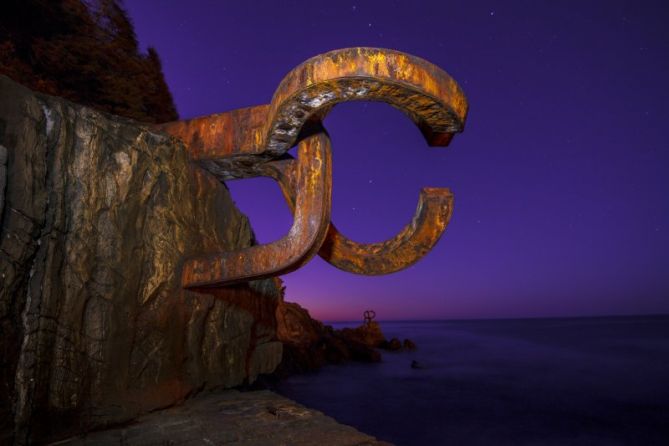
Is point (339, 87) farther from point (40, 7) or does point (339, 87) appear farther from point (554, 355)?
point (554, 355)

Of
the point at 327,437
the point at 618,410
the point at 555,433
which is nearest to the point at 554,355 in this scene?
the point at 618,410

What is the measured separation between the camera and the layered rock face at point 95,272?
197 cm

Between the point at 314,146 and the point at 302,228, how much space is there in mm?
554

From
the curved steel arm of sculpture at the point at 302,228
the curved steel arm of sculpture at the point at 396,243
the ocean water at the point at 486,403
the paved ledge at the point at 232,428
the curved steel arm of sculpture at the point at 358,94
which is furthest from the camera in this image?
the ocean water at the point at 486,403

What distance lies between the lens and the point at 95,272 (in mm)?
2363

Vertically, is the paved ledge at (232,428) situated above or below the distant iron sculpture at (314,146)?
below

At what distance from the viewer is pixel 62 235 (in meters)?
2.21

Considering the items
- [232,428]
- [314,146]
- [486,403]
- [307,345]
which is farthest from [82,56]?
[486,403]

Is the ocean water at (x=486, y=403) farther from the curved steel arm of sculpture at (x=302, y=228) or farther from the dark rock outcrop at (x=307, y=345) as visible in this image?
the curved steel arm of sculpture at (x=302, y=228)

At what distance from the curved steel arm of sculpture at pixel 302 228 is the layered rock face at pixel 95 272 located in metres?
0.61

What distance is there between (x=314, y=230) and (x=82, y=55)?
17.5 feet

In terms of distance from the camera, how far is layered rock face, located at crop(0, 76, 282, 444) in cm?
197

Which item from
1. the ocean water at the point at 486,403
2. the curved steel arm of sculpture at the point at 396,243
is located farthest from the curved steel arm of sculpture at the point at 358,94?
the ocean water at the point at 486,403

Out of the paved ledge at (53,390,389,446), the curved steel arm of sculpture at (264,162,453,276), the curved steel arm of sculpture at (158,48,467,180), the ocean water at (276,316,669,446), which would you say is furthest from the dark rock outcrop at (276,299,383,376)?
the curved steel arm of sculpture at (158,48,467,180)
